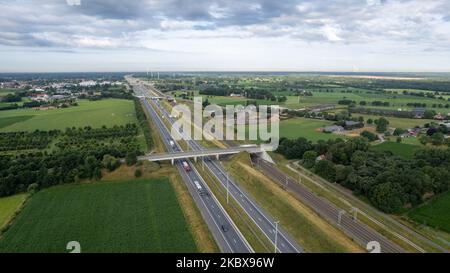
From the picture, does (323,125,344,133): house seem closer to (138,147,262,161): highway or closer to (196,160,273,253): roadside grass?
(138,147,262,161): highway

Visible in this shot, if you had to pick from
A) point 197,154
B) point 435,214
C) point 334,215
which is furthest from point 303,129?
point 334,215

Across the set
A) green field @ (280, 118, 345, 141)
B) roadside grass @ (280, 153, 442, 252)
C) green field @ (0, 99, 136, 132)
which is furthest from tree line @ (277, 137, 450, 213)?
green field @ (0, 99, 136, 132)

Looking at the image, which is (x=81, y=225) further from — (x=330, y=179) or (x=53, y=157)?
(x=330, y=179)

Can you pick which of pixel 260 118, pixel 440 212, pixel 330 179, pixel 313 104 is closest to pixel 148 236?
pixel 330 179

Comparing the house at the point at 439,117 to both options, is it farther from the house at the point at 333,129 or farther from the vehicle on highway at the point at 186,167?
the vehicle on highway at the point at 186,167

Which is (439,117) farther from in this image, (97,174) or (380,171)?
(97,174)

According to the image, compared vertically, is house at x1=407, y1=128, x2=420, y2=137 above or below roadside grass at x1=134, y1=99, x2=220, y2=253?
above

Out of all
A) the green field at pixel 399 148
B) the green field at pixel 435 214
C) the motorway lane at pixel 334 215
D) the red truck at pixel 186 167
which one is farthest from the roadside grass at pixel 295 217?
the green field at pixel 399 148
